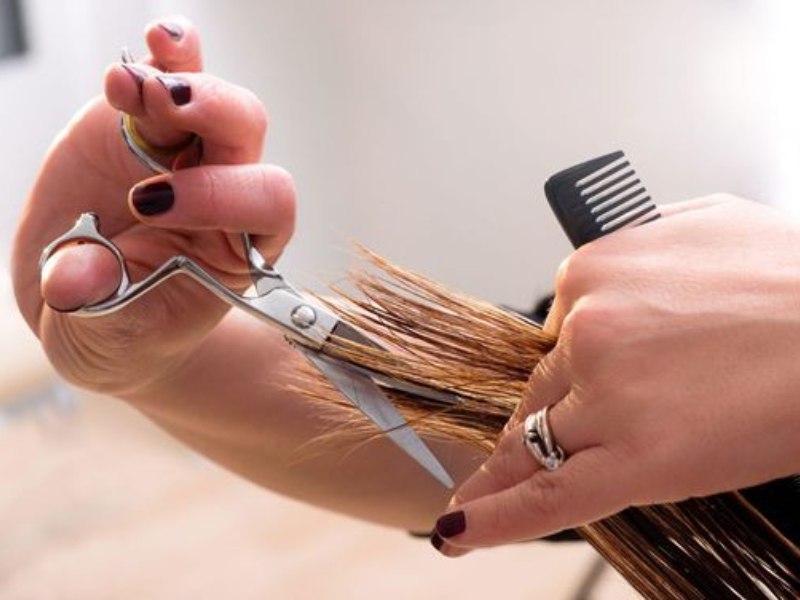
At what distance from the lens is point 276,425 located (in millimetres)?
1011

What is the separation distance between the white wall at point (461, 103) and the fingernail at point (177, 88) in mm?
1609

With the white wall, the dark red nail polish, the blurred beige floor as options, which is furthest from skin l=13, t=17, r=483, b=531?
the white wall

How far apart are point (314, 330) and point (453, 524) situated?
17 centimetres

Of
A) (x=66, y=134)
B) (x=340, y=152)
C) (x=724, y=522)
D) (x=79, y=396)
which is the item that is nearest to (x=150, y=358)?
(x=66, y=134)

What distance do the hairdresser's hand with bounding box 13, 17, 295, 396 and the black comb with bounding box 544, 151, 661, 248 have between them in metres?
0.18

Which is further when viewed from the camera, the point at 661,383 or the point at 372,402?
the point at 372,402

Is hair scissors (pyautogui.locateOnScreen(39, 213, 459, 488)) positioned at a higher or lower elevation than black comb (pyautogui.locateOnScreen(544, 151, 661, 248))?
lower

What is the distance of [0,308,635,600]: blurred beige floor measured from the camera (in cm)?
237

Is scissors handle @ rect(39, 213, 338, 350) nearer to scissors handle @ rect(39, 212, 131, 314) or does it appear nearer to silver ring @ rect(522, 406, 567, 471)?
scissors handle @ rect(39, 212, 131, 314)

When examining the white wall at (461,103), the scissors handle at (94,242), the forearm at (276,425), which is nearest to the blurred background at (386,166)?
the white wall at (461,103)

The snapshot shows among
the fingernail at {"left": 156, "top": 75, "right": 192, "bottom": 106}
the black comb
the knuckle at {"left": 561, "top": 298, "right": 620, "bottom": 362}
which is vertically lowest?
the knuckle at {"left": 561, "top": 298, "right": 620, "bottom": 362}

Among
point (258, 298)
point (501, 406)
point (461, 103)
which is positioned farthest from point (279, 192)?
point (461, 103)

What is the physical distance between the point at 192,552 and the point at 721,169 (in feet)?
4.09

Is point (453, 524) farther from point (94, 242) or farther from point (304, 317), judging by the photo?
point (94, 242)
